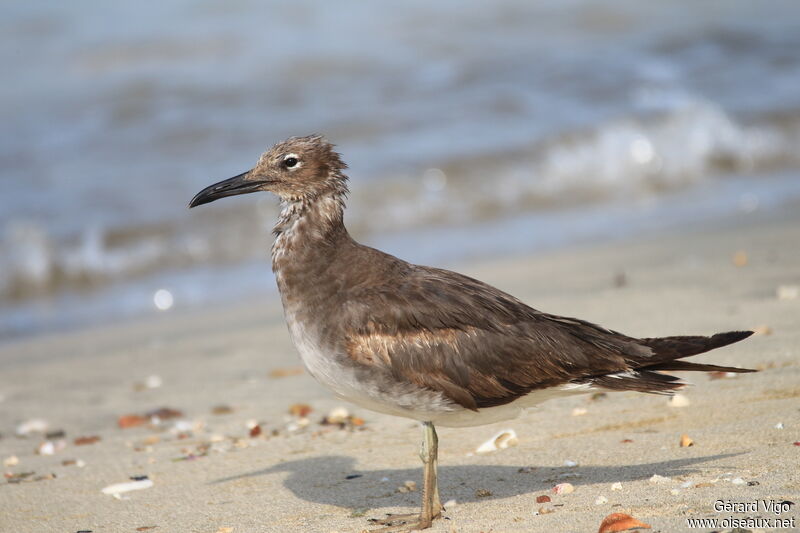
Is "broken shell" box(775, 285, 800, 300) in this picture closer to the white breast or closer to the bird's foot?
the white breast

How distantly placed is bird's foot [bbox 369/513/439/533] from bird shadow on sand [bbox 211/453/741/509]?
0.25m

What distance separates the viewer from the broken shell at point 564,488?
497 cm

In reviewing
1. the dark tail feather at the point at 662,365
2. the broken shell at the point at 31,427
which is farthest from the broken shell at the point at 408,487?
the broken shell at the point at 31,427

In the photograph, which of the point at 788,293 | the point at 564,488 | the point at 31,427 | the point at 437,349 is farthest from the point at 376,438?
the point at 788,293

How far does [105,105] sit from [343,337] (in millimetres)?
13596

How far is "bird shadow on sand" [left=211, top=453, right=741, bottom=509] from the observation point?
516 centimetres

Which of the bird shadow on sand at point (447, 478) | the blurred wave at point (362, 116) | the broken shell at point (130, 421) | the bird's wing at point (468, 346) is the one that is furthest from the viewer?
the blurred wave at point (362, 116)

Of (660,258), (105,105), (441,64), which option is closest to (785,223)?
(660,258)

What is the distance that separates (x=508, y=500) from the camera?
5.02 metres

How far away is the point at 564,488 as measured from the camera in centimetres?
499

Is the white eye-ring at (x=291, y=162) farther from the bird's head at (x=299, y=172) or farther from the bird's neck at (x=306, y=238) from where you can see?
the bird's neck at (x=306, y=238)

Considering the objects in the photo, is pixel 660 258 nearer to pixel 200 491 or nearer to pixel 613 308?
pixel 613 308

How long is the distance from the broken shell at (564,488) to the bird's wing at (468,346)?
0.47 m

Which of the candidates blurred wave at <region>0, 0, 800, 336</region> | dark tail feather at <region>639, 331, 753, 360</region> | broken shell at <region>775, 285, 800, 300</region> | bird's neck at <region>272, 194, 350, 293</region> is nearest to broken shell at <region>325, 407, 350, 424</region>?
bird's neck at <region>272, 194, 350, 293</region>
